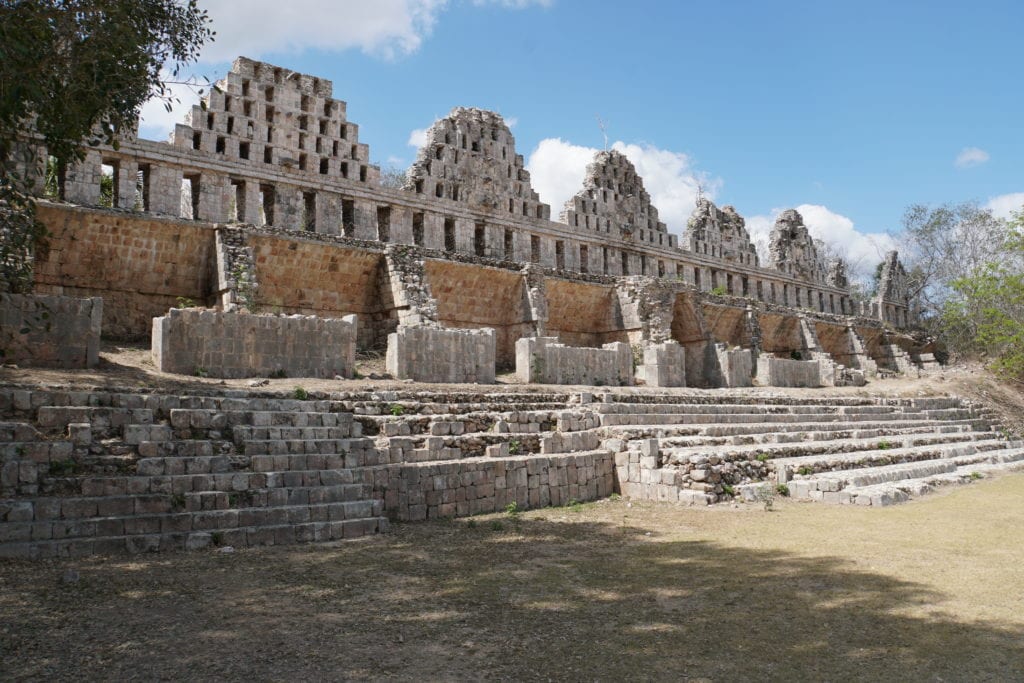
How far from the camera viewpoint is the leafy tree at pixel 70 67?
705 centimetres

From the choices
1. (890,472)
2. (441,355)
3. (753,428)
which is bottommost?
(890,472)

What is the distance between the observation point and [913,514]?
9.59 meters

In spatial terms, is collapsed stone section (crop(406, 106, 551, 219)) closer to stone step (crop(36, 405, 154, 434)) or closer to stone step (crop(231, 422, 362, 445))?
stone step (crop(231, 422, 362, 445))

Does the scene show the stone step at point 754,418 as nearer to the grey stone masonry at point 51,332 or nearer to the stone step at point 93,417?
the stone step at point 93,417

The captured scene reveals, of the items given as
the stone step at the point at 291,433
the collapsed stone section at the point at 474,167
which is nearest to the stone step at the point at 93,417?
the stone step at the point at 291,433

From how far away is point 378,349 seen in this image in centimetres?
1978

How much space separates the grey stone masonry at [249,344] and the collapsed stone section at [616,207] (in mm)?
19100

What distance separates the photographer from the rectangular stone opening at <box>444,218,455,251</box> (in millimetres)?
27000

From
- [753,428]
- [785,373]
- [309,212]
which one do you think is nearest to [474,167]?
[309,212]

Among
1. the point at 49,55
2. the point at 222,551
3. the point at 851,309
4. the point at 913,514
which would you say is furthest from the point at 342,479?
the point at 851,309

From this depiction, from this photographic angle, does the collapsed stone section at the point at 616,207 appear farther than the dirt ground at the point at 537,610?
Yes

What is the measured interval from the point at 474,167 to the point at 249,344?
16.7m

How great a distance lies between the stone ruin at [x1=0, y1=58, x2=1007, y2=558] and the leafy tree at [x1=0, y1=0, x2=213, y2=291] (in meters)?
1.57

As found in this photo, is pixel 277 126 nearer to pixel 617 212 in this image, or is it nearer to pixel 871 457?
pixel 617 212
